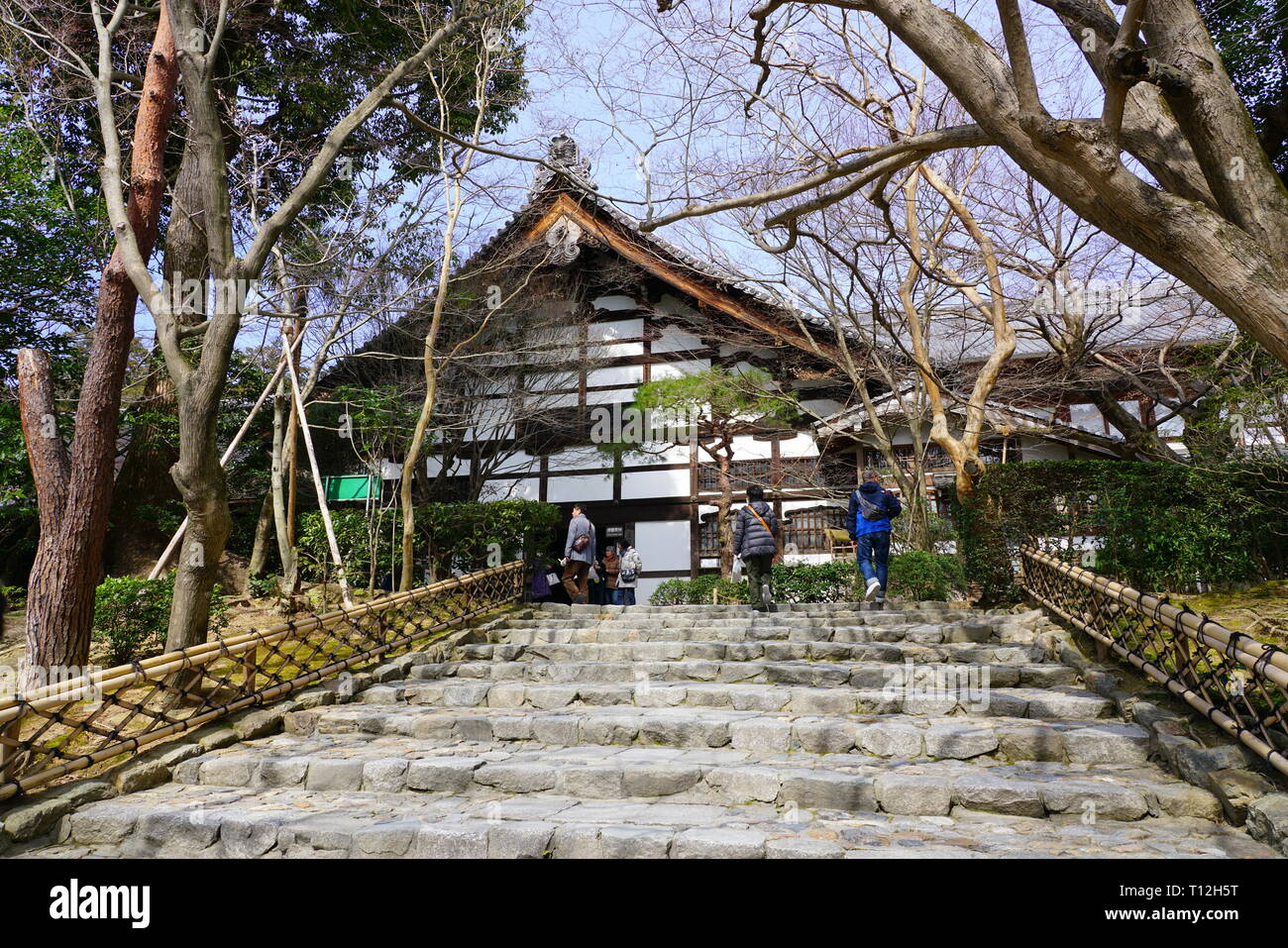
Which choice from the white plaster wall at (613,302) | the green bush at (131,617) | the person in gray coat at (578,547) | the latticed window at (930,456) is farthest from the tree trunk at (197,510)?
the latticed window at (930,456)

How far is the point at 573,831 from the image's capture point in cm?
373

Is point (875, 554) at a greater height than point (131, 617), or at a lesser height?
greater

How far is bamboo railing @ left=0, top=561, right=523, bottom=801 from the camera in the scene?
15.3ft

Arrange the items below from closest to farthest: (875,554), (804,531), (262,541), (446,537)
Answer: (875,554) < (446,537) < (262,541) < (804,531)

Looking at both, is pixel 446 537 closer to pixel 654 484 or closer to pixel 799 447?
pixel 654 484

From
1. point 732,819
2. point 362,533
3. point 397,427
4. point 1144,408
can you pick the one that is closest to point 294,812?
point 732,819

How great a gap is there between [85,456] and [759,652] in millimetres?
6569

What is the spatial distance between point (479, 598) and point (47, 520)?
4.31 metres

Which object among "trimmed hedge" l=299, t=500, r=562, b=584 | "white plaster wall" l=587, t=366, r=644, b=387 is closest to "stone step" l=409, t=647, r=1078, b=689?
"trimmed hedge" l=299, t=500, r=562, b=584

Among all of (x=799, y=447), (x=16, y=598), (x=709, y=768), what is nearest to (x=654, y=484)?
(x=799, y=447)

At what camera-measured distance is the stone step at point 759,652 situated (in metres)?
6.56

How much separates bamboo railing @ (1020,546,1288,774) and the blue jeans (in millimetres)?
2228

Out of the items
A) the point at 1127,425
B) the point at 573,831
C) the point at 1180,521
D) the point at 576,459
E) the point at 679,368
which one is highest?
the point at 679,368

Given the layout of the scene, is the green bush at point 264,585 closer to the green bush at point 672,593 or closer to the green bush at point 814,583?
the green bush at point 672,593
